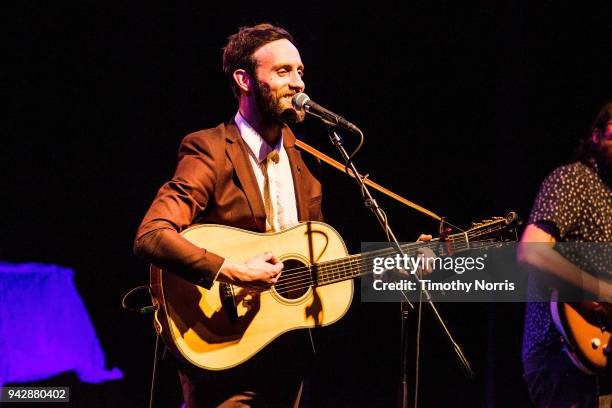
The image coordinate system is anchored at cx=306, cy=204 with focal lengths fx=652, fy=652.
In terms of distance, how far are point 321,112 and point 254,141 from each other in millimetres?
394

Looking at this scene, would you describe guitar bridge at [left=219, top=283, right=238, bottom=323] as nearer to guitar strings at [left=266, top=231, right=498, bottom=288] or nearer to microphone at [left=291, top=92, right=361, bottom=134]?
guitar strings at [left=266, top=231, right=498, bottom=288]

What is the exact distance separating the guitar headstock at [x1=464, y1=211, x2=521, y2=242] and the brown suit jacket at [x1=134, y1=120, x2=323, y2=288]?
0.80m

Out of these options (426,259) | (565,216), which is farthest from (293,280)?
(565,216)

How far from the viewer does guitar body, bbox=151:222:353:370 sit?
2500 mm

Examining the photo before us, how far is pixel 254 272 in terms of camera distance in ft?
8.35

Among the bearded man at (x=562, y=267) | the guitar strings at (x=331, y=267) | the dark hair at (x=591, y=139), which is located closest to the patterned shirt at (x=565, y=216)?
the bearded man at (x=562, y=267)

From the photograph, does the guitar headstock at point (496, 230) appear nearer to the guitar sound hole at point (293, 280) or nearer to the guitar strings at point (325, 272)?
the guitar strings at point (325, 272)

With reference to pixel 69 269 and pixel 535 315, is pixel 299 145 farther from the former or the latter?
pixel 69 269

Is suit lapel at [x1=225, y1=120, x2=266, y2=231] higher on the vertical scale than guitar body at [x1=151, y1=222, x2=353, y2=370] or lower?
higher

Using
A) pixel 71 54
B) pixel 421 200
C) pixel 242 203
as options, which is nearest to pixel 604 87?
pixel 421 200

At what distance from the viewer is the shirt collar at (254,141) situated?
291cm

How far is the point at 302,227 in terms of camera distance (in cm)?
286

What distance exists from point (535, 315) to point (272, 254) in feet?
3.98

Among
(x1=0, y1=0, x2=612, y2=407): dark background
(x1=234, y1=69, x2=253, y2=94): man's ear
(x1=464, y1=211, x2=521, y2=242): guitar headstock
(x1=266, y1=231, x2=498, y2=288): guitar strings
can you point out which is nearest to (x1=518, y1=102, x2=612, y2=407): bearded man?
(x1=464, y1=211, x2=521, y2=242): guitar headstock
